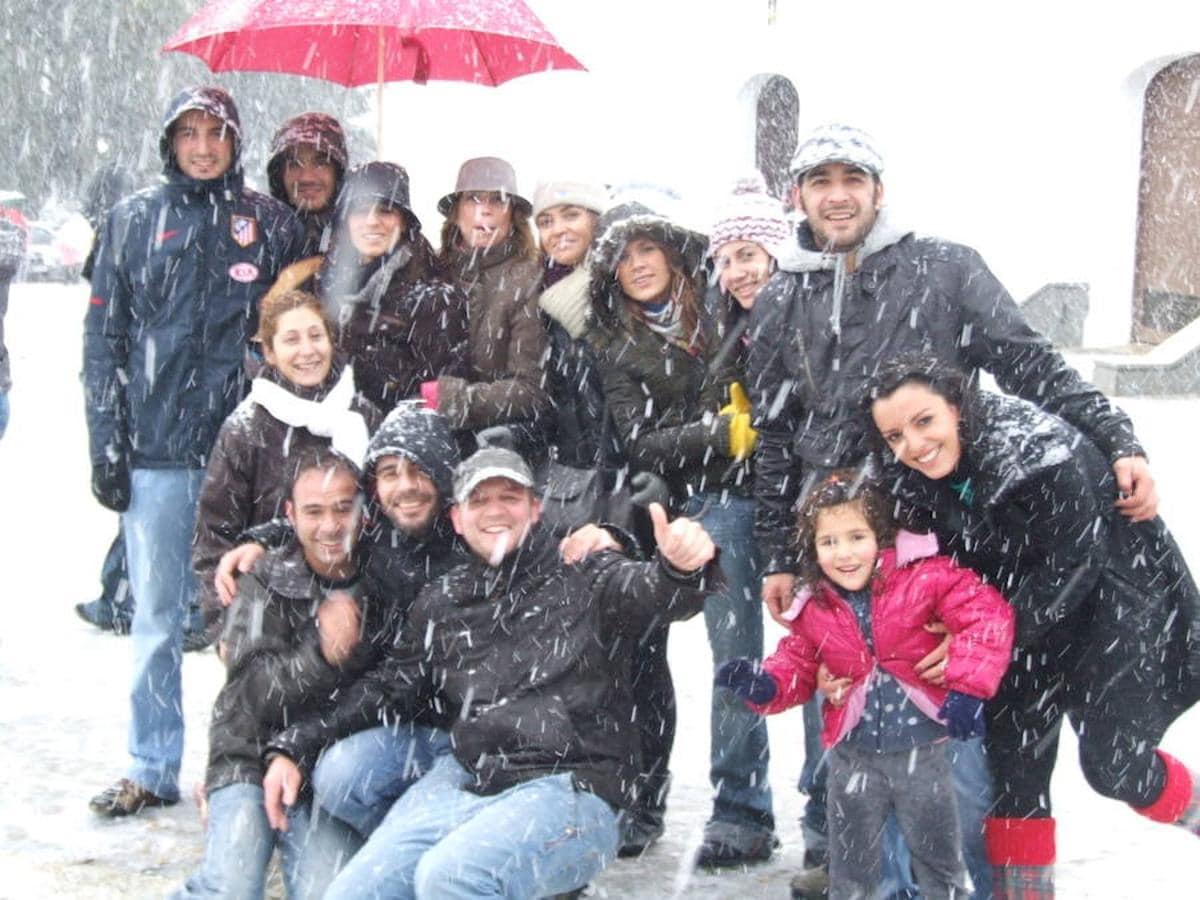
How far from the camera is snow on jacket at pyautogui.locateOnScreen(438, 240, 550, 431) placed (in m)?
4.39

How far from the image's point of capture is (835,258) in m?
3.75

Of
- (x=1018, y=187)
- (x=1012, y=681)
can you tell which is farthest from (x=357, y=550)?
(x=1018, y=187)

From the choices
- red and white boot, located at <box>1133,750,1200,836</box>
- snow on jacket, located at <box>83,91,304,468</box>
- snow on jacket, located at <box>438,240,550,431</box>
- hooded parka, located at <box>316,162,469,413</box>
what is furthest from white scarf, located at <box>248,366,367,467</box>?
red and white boot, located at <box>1133,750,1200,836</box>

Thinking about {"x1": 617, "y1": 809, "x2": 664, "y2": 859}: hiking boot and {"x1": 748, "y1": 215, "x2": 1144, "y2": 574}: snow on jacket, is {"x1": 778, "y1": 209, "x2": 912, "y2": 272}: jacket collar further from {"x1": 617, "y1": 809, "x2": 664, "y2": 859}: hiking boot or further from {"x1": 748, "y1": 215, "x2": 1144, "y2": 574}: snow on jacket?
{"x1": 617, "y1": 809, "x2": 664, "y2": 859}: hiking boot

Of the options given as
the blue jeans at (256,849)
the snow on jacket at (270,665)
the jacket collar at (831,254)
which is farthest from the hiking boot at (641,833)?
the jacket collar at (831,254)

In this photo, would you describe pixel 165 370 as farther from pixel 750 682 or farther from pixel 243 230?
pixel 750 682

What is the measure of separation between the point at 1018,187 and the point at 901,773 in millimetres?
12325

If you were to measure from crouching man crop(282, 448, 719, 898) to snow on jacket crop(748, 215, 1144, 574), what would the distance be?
1.98 feet

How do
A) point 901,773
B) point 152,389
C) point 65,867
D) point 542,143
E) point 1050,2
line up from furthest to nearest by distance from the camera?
point 542,143
point 1050,2
point 152,389
point 65,867
point 901,773

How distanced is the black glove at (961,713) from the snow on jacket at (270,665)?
56.5 inches

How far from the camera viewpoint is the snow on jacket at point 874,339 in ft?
11.8

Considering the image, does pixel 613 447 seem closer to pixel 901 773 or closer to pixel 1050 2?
pixel 901 773

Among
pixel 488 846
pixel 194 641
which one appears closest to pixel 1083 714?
pixel 488 846

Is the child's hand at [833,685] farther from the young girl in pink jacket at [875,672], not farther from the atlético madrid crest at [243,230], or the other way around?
the atlético madrid crest at [243,230]
